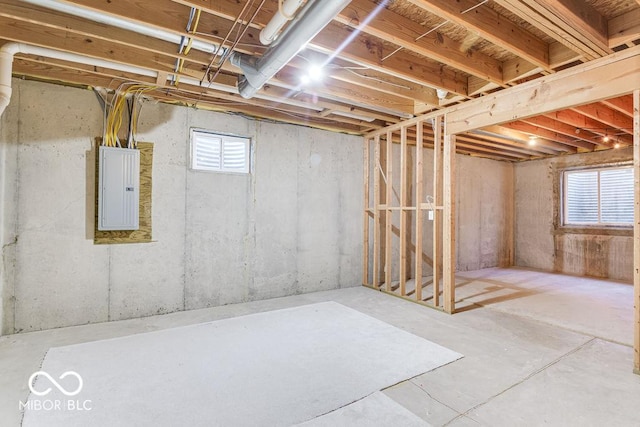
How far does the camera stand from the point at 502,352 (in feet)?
8.69

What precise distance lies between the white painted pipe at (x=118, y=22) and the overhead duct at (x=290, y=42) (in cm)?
27

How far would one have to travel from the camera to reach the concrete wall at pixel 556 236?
19.0 ft

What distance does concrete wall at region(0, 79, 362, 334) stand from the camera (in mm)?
3014

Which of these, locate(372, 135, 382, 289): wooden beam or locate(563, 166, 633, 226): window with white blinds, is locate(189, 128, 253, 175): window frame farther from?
locate(563, 166, 633, 226): window with white blinds

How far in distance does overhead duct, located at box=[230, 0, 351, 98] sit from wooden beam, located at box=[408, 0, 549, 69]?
2.03ft

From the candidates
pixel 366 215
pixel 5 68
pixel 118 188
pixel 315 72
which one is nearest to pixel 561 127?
pixel 366 215

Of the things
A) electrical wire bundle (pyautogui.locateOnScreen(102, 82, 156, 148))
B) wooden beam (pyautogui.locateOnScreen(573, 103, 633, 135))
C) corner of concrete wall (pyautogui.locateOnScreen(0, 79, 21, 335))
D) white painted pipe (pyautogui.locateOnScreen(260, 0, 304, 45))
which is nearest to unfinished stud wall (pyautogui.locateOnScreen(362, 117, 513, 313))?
wooden beam (pyautogui.locateOnScreen(573, 103, 633, 135))

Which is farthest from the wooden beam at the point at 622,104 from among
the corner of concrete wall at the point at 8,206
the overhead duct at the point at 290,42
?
the corner of concrete wall at the point at 8,206

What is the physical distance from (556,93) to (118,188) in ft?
14.3

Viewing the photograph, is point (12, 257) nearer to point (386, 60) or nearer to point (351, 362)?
point (351, 362)

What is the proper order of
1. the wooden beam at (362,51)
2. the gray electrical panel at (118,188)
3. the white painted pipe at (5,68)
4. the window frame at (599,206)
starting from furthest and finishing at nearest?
1. the window frame at (599,206)
2. the gray electrical panel at (118,188)
3. the white painted pipe at (5,68)
4. the wooden beam at (362,51)

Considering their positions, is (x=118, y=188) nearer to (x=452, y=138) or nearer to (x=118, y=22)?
(x=118, y=22)

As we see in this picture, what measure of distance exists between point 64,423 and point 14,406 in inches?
16.8

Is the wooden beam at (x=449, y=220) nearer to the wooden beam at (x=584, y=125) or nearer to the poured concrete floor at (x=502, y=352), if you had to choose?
the poured concrete floor at (x=502, y=352)
